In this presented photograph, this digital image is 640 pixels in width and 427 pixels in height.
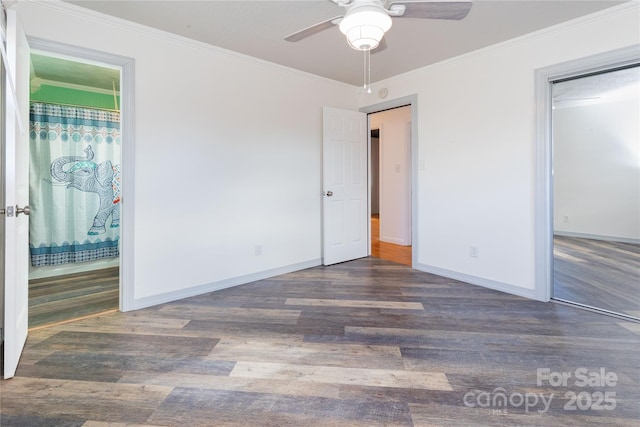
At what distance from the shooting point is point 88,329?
2.35m

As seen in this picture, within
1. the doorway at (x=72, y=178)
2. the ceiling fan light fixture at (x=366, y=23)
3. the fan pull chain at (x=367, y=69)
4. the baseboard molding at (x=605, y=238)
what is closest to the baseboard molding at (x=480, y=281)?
the baseboard molding at (x=605, y=238)

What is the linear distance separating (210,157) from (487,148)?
2.84 m

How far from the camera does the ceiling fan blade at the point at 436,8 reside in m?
1.60

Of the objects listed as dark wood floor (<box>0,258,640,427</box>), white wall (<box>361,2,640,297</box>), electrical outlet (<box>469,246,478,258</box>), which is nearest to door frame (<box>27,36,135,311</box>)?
dark wood floor (<box>0,258,640,427</box>)

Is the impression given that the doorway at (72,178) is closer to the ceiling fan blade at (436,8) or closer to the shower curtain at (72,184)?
the shower curtain at (72,184)

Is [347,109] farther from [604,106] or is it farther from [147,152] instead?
[604,106]

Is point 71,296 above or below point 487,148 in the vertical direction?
below

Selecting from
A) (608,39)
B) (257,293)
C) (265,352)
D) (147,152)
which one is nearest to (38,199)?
(147,152)

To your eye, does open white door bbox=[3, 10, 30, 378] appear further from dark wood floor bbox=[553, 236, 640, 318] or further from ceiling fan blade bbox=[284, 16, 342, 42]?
dark wood floor bbox=[553, 236, 640, 318]

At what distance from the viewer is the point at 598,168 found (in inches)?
165

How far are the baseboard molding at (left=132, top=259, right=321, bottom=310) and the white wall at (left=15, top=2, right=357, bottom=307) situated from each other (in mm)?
11

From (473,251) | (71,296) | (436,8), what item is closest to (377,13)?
(436,8)

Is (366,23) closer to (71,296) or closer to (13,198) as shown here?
(13,198)

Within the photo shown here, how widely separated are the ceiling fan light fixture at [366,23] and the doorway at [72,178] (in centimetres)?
300
